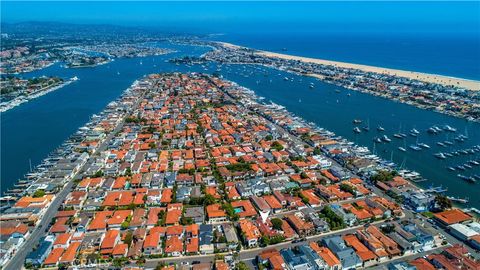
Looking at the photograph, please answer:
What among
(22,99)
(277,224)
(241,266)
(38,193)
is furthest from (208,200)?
(22,99)

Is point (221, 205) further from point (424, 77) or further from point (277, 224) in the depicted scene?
point (424, 77)

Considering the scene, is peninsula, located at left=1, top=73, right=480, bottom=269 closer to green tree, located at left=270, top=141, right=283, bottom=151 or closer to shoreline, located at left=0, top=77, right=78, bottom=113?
green tree, located at left=270, top=141, right=283, bottom=151

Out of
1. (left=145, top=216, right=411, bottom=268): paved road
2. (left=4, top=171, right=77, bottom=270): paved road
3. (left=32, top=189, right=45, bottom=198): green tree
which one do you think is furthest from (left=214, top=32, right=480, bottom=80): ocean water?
(left=32, top=189, right=45, bottom=198): green tree

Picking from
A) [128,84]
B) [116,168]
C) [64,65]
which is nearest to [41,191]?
[116,168]

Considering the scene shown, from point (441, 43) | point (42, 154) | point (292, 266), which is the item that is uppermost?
point (441, 43)

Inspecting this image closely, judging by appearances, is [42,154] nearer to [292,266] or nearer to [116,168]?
[116,168]

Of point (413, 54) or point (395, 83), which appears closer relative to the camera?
point (395, 83)

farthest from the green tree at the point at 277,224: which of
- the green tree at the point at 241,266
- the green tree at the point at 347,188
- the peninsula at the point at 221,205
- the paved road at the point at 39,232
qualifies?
the paved road at the point at 39,232

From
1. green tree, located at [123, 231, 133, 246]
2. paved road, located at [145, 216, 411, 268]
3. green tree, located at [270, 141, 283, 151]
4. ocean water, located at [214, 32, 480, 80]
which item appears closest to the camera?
paved road, located at [145, 216, 411, 268]
